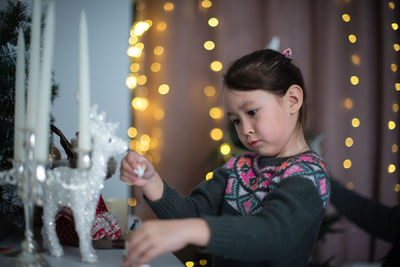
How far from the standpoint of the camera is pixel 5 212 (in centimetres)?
70

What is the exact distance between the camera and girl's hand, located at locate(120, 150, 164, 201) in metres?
0.64

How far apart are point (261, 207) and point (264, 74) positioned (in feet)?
1.08

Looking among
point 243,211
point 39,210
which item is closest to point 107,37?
point 39,210

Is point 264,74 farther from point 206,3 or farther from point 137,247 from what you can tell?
point 206,3

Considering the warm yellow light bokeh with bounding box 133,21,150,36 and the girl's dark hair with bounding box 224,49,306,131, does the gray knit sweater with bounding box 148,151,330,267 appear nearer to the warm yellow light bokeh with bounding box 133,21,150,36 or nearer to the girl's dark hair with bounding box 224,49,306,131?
the girl's dark hair with bounding box 224,49,306,131

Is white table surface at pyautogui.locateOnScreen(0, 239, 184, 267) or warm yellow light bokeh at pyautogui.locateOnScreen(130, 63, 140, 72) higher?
warm yellow light bokeh at pyautogui.locateOnScreen(130, 63, 140, 72)

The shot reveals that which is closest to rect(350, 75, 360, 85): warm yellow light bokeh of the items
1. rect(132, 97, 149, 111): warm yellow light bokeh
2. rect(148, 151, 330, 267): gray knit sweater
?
rect(132, 97, 149, 111): warm yellow light bokeh

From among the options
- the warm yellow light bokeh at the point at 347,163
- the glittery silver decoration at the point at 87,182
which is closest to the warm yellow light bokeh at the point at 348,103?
the warm yellow light bokeh at the point at 347,163

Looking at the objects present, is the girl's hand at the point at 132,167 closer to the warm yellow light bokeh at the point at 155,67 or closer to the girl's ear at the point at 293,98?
the girl's ear at the point at 293,98

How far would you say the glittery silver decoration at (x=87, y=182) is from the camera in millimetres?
521

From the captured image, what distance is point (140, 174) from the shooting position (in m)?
0.61

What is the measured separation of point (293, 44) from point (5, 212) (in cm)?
Answer: 205

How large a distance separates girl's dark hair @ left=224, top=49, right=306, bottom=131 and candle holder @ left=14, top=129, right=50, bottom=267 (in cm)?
50

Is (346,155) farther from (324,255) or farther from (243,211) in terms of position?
(243,211)
